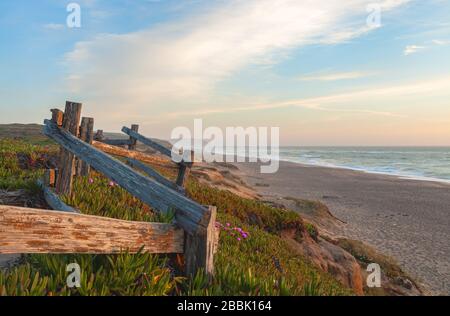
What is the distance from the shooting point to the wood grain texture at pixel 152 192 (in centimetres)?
380

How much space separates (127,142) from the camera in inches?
498

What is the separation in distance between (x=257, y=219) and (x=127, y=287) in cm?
808

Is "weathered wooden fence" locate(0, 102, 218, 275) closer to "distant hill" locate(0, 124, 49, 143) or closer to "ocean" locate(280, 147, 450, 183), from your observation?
"distant hill" locate(0, 124, 49, 143)

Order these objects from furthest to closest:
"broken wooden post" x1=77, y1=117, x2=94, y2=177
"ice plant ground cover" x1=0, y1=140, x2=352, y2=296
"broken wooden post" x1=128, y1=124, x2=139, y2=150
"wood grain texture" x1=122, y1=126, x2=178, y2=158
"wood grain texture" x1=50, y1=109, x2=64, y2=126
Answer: "broken wooden post" x1=128, y1=124, x2=139, y2=150 → "wood grain texture" x1=122, y1=126, x2=178, y2=158 → "broken wooden post" x1=77, y1=117, x2=94, y2=177 → "wood grain texture" x1=50, y1=109, x2=64, y2=126 → "ice plant ground cover" x1=0, y1=140, x2=352, y2=296

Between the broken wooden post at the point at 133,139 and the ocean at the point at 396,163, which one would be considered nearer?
the broken wooden post at the point at 133,139

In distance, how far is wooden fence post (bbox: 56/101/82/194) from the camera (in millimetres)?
6699

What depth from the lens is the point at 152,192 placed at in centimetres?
431

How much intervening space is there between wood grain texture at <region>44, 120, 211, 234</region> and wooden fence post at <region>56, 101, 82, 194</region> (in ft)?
3.61

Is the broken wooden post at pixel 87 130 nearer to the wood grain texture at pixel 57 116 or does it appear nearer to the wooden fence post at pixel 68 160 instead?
the wooden fence post at pixel 68 160

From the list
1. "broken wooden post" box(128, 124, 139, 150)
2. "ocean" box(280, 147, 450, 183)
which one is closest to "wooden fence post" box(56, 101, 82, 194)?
"broken wooden post" box(128, 124, 139, 150)

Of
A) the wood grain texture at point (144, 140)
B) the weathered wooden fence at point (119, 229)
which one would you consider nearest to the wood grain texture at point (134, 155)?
the wood grain texture at point (144, 140)

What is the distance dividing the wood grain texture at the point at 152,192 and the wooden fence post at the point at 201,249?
0.24 ft
